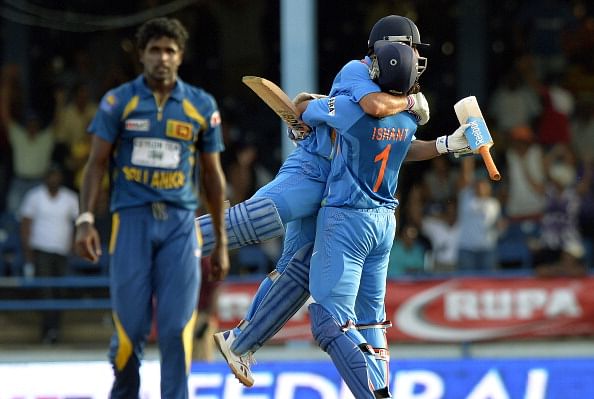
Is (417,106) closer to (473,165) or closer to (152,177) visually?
(152,177)

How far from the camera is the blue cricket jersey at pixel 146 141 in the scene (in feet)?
26.1

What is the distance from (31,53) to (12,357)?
464 centimetres

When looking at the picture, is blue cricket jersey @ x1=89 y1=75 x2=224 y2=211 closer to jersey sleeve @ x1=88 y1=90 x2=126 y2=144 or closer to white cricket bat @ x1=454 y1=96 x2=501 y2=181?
jersey sleeve @ x1=88 y1=90 x2=126 y2=144

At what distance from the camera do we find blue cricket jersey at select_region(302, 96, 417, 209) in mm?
7570

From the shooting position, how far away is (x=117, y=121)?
7934 millimetres

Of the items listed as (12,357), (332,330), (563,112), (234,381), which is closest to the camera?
(332,330)

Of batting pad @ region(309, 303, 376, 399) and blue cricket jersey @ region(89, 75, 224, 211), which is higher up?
blue cricket jersey @ region(89, 75, 224, 211)

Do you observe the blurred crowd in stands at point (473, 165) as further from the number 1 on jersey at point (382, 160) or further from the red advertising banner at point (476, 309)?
the number 1 on jersey at point (382, 160)

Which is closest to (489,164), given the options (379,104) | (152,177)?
(379,104)

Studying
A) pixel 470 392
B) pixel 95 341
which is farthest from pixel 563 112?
→ pixel 470 392


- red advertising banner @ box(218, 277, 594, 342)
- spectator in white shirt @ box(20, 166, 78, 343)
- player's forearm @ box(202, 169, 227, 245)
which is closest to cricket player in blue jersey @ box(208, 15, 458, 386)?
player's forearm @ box(202, 169, 227, 245)

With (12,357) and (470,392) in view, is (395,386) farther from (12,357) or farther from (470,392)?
(12,357)

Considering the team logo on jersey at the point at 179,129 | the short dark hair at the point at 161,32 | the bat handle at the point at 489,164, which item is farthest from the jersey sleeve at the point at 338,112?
the short dark hair at the point at 161,32

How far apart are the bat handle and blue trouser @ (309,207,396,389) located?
0.63 m
